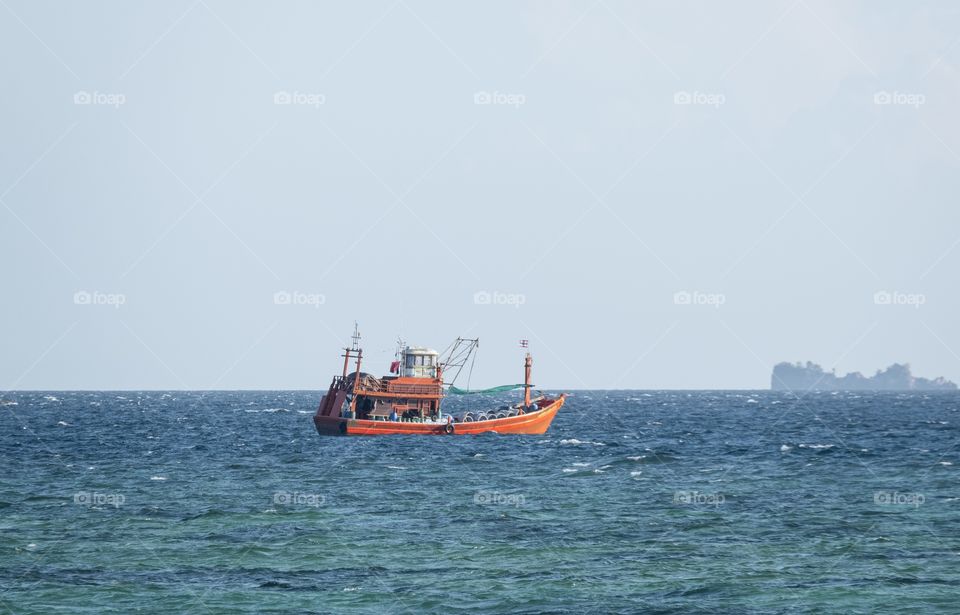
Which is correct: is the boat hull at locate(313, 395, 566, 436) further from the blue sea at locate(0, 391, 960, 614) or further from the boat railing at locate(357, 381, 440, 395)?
the blue sea at locate(0, 391, 960, 614)

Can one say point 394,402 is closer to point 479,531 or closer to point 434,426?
point 434,426

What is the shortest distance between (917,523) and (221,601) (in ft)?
80.3

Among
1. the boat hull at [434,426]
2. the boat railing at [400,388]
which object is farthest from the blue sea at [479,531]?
the boat railing at [400,388]

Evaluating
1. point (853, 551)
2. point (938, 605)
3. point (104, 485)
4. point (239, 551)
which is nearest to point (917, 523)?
point (853, 551)

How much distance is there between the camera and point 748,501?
43.8 metres

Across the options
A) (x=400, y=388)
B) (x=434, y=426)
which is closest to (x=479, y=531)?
(x=400, y=388)

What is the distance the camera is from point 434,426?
78000mm

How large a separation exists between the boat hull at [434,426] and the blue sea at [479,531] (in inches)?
321

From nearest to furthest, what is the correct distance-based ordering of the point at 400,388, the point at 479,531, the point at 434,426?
the point at 479,531 → the point at 400,388 → the point at 434,426

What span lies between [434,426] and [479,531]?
138 feet

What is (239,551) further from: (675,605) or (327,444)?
(327,444)

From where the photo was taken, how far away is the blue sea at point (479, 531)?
2678 cm

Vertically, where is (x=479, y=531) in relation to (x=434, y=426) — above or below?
below

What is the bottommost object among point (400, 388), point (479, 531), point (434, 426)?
point (479, 531)
